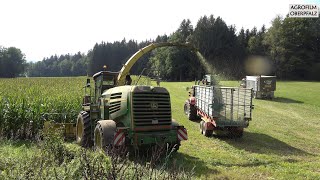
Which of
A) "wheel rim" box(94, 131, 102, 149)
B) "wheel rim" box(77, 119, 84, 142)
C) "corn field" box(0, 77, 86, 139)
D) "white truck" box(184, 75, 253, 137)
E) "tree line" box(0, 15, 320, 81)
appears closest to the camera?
"wheel rim" box(94, 131, 102, 149)

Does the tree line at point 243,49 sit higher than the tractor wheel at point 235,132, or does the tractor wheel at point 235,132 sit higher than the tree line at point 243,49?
the tree line at point 243,49

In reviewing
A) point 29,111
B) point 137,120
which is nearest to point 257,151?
point 137,120

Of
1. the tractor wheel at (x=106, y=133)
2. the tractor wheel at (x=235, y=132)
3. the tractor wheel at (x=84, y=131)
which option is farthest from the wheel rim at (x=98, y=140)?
the tractor wheel at (x=235, y=132)

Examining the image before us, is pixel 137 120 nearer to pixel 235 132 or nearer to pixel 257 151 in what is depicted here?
→ pixel 257 151

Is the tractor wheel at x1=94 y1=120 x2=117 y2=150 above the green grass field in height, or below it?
above

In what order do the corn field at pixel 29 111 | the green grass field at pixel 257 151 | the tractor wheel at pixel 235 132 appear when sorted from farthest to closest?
the tractor wheel at pixel 235 132
the corn field at pixel 29 111
the green grass field at pixel 257 151

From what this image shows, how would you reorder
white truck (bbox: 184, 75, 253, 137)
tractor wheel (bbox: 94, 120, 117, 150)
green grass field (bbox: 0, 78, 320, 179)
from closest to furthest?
green grass field (bbox: 0, 78, 320, 179), tractor wheel (bbox: 94, 120, 117, 150), white truck (bbox: 184, 75, 253, 137)

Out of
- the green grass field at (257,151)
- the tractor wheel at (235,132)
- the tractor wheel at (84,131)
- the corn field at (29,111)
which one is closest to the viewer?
the green grass field at (257,151)

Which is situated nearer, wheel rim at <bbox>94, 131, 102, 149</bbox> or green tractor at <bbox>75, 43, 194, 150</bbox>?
green tractor at <bbox>75, 43, 194, 150</bbox>

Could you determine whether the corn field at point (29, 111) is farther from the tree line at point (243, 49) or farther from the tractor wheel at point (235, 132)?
the tree line at point (243, 49)

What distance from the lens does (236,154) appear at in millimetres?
10727

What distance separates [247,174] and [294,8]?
3465 centimetres

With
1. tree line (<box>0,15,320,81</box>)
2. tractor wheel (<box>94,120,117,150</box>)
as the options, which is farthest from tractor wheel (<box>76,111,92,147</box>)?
tree line (<box>0,15,320,81</box>)

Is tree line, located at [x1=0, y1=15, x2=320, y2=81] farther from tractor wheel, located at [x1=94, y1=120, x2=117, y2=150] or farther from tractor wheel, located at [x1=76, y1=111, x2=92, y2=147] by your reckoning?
tractor wheel, located at [x1=94, y1=120, x2=117, y2=150]
